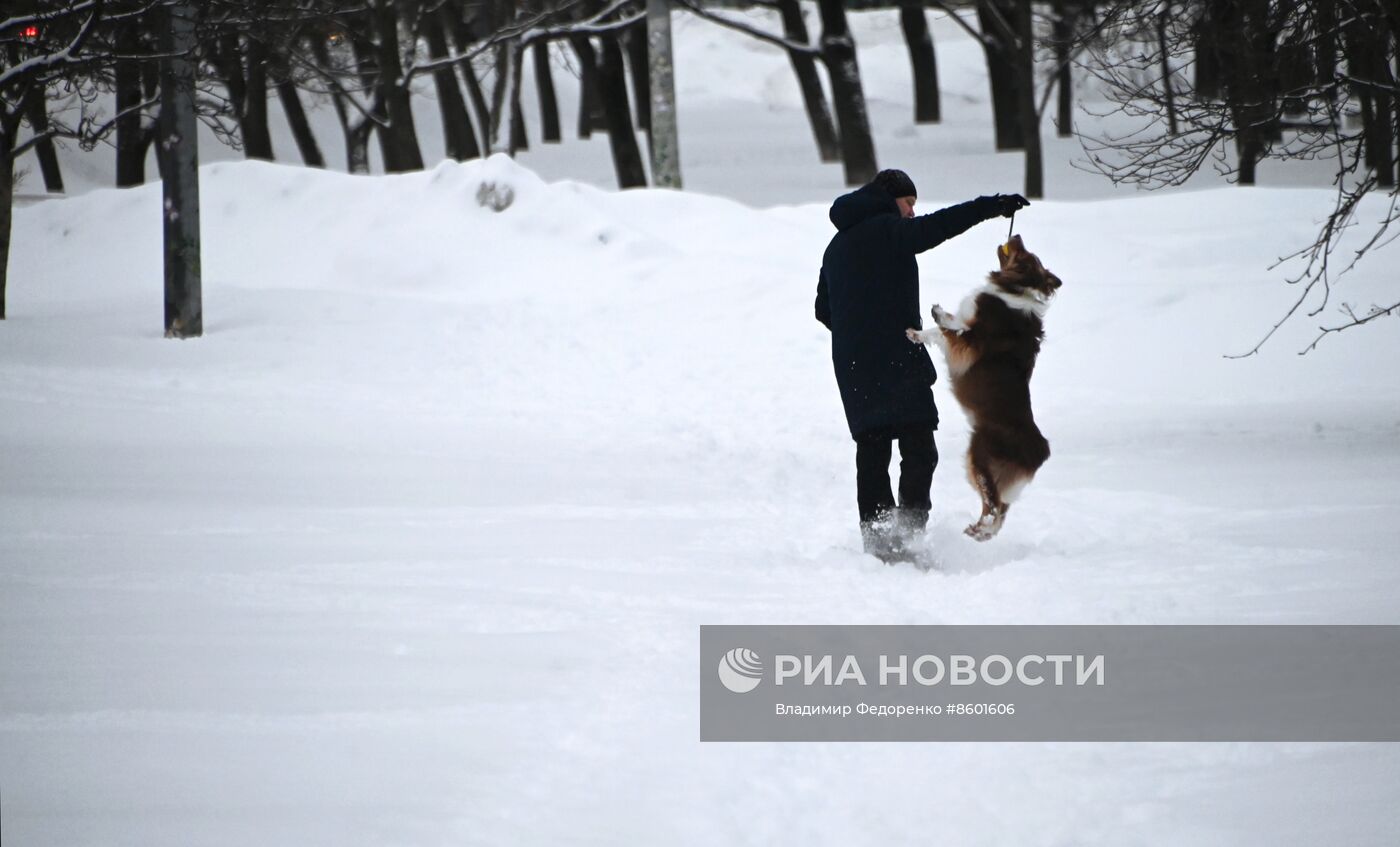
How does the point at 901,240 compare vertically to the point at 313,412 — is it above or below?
above

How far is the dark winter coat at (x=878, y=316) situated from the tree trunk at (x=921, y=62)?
78.9 feet

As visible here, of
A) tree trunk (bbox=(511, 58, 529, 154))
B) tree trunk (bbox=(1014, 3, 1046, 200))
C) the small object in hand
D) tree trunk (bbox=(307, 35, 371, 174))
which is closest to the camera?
the small object in hand

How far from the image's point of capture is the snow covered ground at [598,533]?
3336 millimetres

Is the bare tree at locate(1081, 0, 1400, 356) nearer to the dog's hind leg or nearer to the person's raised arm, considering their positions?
the person's raised arm

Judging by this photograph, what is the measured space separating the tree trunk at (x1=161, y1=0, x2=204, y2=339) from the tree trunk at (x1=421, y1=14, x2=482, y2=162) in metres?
14.4

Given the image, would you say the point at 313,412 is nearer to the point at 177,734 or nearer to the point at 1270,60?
the point at 177,734

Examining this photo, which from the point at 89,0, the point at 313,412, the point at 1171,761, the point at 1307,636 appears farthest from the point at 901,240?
the point at 89,0

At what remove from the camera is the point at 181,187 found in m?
11.8

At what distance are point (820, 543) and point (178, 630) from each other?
2861 millimetres

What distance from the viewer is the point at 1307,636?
4.52m

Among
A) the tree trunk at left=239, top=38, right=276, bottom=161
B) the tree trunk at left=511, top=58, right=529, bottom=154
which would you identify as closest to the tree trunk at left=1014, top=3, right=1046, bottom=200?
the tree trunk at left=511, top=58, right=529, bottom=154

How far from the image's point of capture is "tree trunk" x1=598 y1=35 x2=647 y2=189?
73.7 feet

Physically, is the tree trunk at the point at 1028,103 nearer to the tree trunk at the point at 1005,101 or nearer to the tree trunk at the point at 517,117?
the tree trunk at the point at 1005,101

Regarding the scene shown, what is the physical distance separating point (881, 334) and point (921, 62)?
92.4ft
